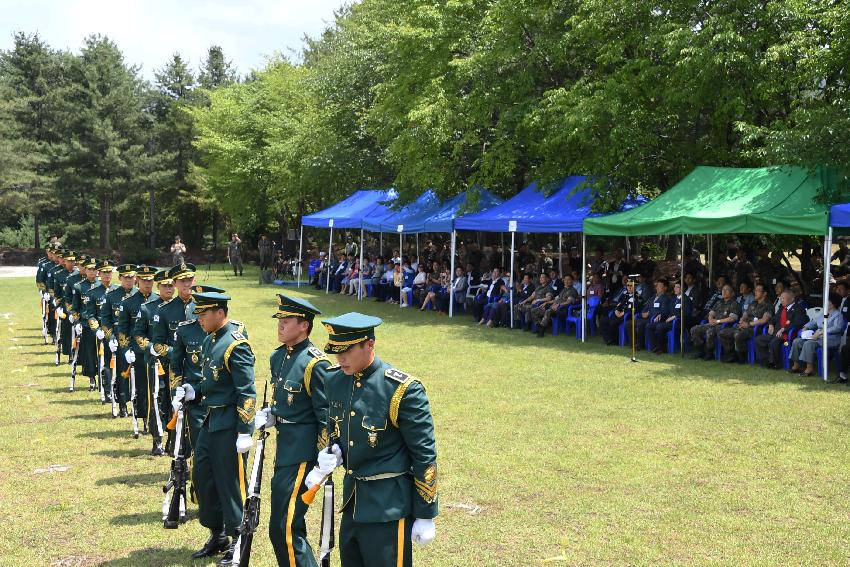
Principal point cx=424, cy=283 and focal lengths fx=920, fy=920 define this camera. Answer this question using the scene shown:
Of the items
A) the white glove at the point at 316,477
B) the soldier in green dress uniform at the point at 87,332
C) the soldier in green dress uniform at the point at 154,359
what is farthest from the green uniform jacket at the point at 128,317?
the white glove at the point at 316,477

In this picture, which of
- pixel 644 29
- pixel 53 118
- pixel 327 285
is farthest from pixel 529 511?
pixel 53 118

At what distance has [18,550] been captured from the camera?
23.6 ft

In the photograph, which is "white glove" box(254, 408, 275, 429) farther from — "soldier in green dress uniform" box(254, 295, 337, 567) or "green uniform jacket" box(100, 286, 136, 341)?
"green uniform jacket" box(100, 286, 136, 341)

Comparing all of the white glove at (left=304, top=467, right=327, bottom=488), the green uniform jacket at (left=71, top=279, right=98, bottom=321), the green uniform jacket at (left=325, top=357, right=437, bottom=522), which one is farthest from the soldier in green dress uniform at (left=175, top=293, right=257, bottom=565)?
the green uniform jacket at (left=71, top=279, right=98, bottom=321)

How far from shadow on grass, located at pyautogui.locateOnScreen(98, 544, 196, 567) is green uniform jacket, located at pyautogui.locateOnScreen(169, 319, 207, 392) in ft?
4.51

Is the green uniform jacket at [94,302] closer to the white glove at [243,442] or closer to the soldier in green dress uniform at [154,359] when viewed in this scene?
the soldier in green dress uniform at [154,359]

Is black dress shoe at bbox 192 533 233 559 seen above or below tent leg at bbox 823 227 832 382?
below

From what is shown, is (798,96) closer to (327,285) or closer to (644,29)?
(644,29)

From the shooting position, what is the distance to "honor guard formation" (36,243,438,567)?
4.79 metres

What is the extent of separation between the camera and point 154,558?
22.7ft

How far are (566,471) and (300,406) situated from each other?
13.5ft

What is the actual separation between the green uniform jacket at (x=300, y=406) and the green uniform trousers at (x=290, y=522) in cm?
13

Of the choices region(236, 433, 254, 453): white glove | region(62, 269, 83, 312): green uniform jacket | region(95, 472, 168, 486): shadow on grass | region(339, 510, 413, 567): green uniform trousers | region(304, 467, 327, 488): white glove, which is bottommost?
region(95, 472, 168, 486): shadow on grass

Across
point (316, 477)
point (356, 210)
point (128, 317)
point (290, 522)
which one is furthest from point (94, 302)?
point (356, 210)
